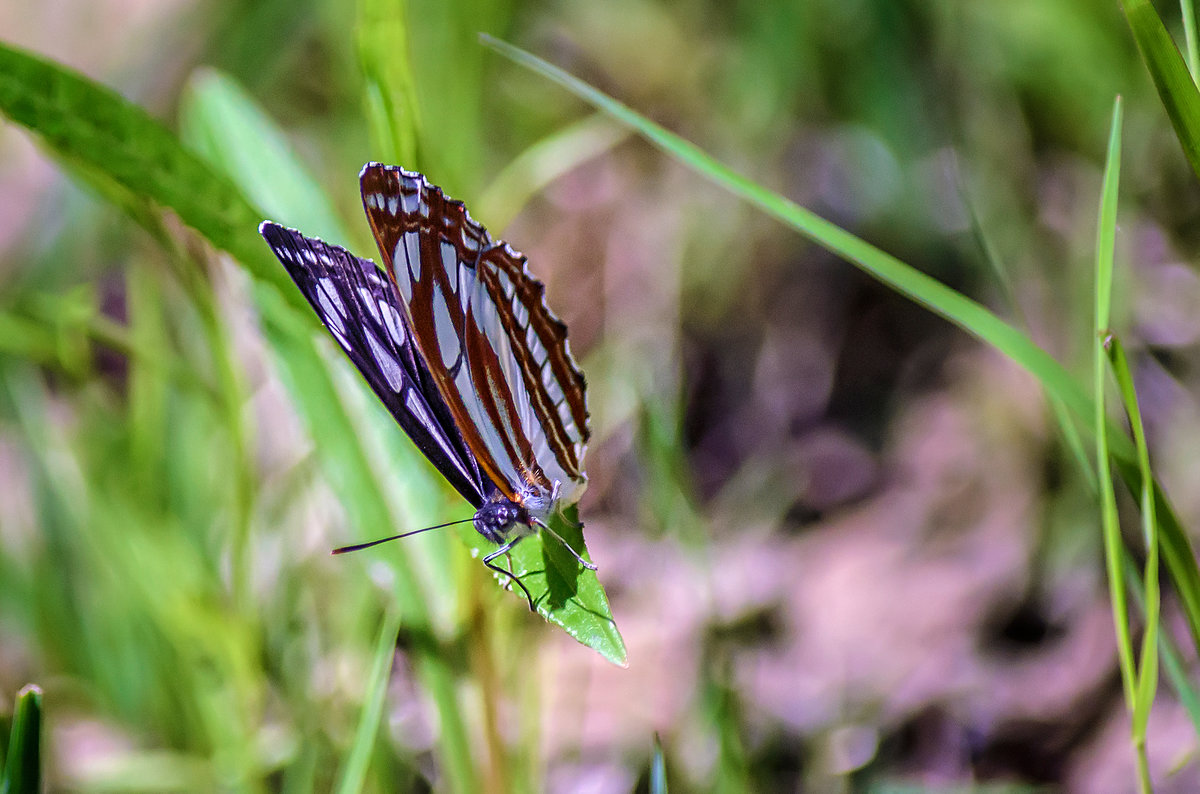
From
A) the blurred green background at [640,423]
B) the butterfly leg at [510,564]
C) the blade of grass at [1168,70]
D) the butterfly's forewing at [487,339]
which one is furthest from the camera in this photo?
the blurred green background at [640,423]

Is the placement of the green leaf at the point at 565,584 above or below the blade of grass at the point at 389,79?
below

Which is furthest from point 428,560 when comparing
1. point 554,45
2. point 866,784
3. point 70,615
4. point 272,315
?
point 554,45

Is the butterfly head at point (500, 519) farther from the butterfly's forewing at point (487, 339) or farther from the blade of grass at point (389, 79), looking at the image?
the blade of grass at point (389, 79)

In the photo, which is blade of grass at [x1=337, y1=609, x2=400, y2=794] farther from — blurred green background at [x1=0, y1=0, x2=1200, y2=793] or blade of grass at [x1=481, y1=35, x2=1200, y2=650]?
blade of grass at [x1=481, y1=35, x2=1200, y2=650]

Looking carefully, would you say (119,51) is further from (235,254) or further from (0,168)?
(235,254)

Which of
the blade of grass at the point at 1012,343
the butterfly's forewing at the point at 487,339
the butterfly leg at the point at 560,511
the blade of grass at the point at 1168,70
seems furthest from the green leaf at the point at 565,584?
the blade of grass at the point at 1168,70

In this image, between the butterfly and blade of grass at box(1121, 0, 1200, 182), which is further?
the butterfly

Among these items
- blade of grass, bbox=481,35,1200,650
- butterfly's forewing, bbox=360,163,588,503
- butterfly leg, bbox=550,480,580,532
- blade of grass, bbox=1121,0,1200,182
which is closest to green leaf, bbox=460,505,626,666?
butterfly leg, bbox=550,480,580,532
